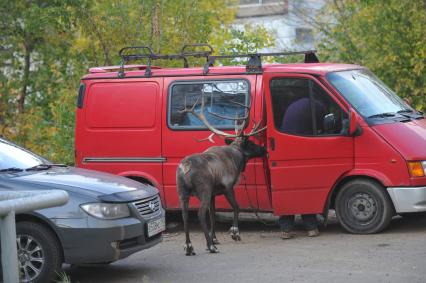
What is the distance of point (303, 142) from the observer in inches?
440

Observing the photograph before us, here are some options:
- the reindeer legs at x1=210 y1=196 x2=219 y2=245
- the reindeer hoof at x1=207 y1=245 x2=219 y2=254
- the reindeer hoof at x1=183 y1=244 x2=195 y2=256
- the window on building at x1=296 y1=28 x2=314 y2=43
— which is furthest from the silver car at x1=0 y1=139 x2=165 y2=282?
the window on building at x1=296 y1=28 x2=314 y2=43

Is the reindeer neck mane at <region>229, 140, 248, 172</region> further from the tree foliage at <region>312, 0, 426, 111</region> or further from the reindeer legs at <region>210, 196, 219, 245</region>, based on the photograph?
the tree foliage at <region>312, 0, 426, 111</region>

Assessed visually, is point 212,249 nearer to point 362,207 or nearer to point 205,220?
point 205,220

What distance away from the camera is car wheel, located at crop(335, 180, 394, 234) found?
426 inches

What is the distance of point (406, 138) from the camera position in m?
10.8

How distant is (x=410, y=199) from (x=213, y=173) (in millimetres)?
2412

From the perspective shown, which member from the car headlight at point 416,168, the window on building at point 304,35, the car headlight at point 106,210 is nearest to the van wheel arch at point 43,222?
the car headlight at point 106,210

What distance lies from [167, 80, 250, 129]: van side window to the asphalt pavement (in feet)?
5.27

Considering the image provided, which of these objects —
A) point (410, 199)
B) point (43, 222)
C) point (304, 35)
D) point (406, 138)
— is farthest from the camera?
point (304, 35)

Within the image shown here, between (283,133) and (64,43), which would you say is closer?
(283,133)

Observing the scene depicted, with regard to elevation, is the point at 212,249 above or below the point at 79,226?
below

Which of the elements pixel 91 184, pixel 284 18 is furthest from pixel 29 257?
pixel 284 18

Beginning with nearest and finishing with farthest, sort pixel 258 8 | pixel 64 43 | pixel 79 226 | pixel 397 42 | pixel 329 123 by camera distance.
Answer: pixel 79 226 → pixel 329 123 → pixel 397 42 → pixel 64 43 → pixel 258 8

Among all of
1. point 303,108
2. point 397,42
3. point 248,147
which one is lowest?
point 248,147
